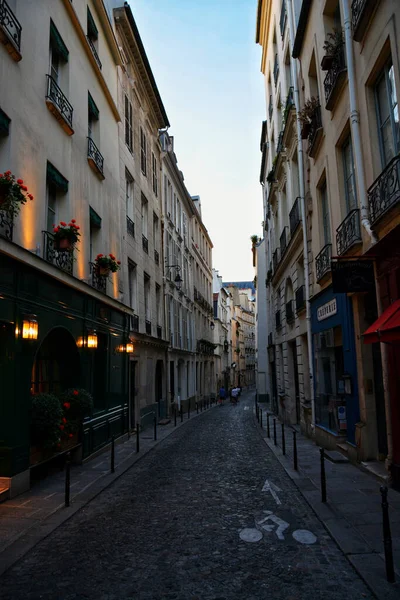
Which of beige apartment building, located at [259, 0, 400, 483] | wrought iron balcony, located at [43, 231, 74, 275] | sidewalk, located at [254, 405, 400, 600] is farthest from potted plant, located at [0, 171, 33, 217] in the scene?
sidewalk, located at [254, 405, 400, 600]

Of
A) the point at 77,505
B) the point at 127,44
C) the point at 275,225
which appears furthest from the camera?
the point at 275,225

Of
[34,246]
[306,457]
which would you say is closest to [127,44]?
[34,246]

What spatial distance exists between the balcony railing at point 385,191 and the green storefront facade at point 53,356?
643cm

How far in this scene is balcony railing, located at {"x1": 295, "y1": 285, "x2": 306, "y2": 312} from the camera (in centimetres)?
1589

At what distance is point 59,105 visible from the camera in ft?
37.1

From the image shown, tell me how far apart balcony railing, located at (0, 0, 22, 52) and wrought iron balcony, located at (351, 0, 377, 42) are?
21.1ft

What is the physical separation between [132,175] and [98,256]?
684 centimetres

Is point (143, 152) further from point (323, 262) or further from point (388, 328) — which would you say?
point (388, 328)

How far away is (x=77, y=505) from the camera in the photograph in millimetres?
7906

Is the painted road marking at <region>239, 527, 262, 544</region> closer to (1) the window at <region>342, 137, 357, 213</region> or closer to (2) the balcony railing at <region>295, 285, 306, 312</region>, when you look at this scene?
(1) the window at <region>342, 137, 357, 213</region>

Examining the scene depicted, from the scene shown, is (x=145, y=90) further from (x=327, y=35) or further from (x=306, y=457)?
(x=306, y=457)

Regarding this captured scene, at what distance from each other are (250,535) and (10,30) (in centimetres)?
966

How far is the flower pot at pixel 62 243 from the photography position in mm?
10406

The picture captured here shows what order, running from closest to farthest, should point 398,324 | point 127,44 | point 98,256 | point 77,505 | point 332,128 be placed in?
point 398,324 < point 77,505 < point 332,128 < point 98,256 < point 127,44
